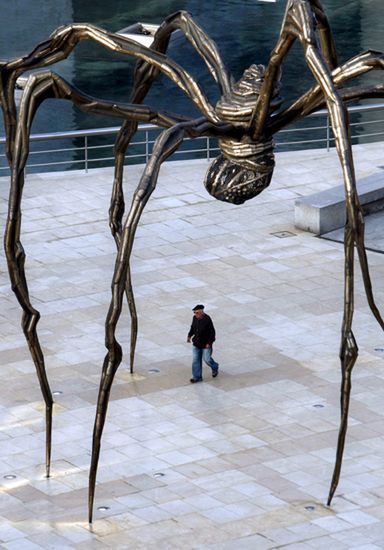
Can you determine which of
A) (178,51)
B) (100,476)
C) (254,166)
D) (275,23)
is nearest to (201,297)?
(100,476)

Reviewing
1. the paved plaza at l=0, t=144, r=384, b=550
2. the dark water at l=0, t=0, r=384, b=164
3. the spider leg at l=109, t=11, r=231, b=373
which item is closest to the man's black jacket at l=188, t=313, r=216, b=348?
the paved plaza at l=0, t=144, r=384, b=550

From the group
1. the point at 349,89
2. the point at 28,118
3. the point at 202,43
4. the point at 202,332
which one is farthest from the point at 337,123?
the point at 202,332

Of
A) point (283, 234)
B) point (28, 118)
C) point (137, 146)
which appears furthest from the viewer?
point (137, 146)

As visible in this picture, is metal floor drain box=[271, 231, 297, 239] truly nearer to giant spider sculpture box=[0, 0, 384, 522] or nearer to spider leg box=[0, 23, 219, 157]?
giant spider sculpture box=[0, 0, 384, 522]

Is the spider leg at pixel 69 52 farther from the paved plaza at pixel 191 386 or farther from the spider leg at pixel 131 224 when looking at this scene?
the paved plaza at pixel 191 386

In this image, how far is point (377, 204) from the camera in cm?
3666

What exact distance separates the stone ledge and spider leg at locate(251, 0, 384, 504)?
15329 mm

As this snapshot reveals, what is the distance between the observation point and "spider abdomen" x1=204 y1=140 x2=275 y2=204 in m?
19.8

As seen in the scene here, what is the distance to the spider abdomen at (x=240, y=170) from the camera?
1980cm

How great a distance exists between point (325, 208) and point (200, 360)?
326 inches

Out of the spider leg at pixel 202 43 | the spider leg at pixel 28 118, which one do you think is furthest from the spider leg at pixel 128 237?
the spider leg at pixel 202 43

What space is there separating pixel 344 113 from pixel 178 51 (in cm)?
3857

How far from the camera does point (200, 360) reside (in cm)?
2745

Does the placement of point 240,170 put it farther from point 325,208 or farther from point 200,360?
point 325,208
